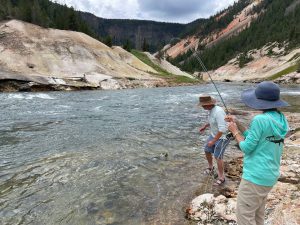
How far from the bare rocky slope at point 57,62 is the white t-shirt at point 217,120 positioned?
42.0 meters

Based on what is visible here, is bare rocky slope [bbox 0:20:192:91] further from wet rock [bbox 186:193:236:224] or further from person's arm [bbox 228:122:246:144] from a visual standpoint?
person's arm [bbox 228:122:246:144]

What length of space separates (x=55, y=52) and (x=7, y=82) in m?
17.9

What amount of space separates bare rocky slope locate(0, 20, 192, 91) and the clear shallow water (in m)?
31.7

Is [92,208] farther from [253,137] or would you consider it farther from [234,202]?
[253,137]

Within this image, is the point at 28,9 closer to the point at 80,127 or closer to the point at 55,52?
the point at 55,52

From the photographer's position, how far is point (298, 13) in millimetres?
162000

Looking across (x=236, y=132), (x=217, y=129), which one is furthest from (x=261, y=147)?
(x=217, y=129)

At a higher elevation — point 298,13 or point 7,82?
point 298,13

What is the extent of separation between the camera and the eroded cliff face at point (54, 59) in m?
53.2

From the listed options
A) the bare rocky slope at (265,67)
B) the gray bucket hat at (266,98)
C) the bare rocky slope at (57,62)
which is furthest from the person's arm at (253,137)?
the bare rocky slope at (265,67)

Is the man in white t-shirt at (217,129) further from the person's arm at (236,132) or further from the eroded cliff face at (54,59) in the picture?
the eroded cliff face at (54,59)

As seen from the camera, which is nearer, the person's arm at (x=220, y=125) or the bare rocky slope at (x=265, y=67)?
the person's arm at (x=220, y=125)

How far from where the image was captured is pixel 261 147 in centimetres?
510

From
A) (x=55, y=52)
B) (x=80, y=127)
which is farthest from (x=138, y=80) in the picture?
(x=80, y=127)
